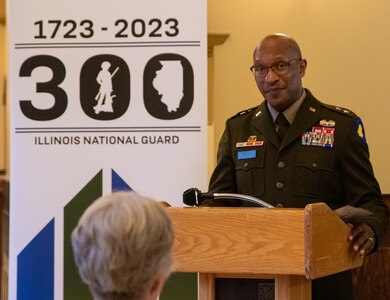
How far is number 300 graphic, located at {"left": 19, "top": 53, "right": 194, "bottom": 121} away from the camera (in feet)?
11.0

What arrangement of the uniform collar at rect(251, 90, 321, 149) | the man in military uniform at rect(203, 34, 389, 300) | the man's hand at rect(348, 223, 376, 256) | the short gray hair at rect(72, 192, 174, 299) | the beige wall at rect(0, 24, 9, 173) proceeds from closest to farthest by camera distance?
the short gray hair at rect(72, 192, 174, 299), the man's hand at rect(348, 223, 376, 256), the man in military uniform at rect(203, 34, 389, 300), the uniform collar at rect(251, 90, 321, 149), the beige wall at rect(0, 24, 9, 173)

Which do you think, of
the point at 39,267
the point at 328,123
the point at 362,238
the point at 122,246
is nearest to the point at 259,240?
the point at 362,238

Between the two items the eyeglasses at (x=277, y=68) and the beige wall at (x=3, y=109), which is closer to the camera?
the eyeglasses at (x=277, y=68)

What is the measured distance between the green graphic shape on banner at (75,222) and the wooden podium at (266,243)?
3.37 feet

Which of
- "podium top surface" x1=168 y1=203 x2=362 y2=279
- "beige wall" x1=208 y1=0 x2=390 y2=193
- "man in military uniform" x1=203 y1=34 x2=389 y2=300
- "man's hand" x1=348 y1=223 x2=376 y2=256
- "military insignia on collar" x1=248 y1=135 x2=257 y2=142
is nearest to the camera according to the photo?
"podium top surface" x1=168 y1=203 x2=362 y2=279

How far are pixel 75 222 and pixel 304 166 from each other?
963mm

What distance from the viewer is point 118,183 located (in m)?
3.38

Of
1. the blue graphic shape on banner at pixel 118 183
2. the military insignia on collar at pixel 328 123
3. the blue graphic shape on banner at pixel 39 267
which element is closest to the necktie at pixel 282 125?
the military insignia on collar at pixel 328 123

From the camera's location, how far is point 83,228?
5.15 feet

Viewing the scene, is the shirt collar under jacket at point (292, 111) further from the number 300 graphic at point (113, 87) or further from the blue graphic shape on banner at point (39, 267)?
the blue graphic shape on banner at point (39, 267)

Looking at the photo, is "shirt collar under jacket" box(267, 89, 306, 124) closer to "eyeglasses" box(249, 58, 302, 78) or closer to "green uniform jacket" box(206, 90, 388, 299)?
"green uniform jacket" box(206, 90, 388, 299)

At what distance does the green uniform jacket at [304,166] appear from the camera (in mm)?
2820

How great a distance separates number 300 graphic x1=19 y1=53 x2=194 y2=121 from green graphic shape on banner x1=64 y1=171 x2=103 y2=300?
263 mm

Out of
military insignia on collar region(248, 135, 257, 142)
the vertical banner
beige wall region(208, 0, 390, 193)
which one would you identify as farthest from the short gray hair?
beige wall region(208, 0, 390, 193)
